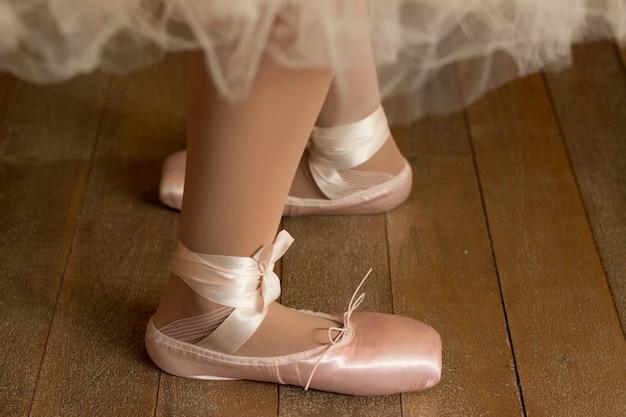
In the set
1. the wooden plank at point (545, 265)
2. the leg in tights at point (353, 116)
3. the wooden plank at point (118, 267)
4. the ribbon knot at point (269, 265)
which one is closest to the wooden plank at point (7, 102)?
the wooden plank at point (118, 267)

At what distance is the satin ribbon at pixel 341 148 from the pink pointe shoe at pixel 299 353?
9.5 inches

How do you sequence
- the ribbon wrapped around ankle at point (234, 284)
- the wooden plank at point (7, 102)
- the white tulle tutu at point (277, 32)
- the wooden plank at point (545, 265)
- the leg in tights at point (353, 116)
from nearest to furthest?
the white tulle tutu at point (277, 32)
the ribbon wrapped around ankle at point (234, 284)
the wooden plank at point (545, 265)
the leg in tights at point (353, 116)
the wooden plank at point (7, 102)

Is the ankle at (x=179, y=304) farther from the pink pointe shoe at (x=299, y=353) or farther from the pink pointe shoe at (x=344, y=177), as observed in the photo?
the pink pointe shoe at (x=344, y=177)

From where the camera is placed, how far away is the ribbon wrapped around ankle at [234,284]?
0.87 metres

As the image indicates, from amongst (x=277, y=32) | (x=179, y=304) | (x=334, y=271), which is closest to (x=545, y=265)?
(x=334, y=271)

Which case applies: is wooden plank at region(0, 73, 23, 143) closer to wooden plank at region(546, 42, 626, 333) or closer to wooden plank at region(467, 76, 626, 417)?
wooden plank at region(467, 76, 626, 417)

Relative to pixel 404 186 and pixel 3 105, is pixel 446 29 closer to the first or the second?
pixel 404 186

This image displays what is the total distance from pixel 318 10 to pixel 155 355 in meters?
0.49

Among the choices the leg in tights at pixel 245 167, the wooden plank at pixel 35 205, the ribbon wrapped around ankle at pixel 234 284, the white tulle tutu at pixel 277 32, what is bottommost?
the wooden plank at pixel 35 205

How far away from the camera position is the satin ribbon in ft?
3.73

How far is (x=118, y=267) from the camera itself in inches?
43.6

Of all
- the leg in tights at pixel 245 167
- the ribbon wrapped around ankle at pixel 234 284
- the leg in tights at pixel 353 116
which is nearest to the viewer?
the leg in tights at pixel 245 167

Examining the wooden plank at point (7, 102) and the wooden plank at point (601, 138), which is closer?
the wooden plank at point (601, 138)

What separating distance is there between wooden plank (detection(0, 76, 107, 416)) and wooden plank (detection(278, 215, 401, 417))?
0.28 metres
